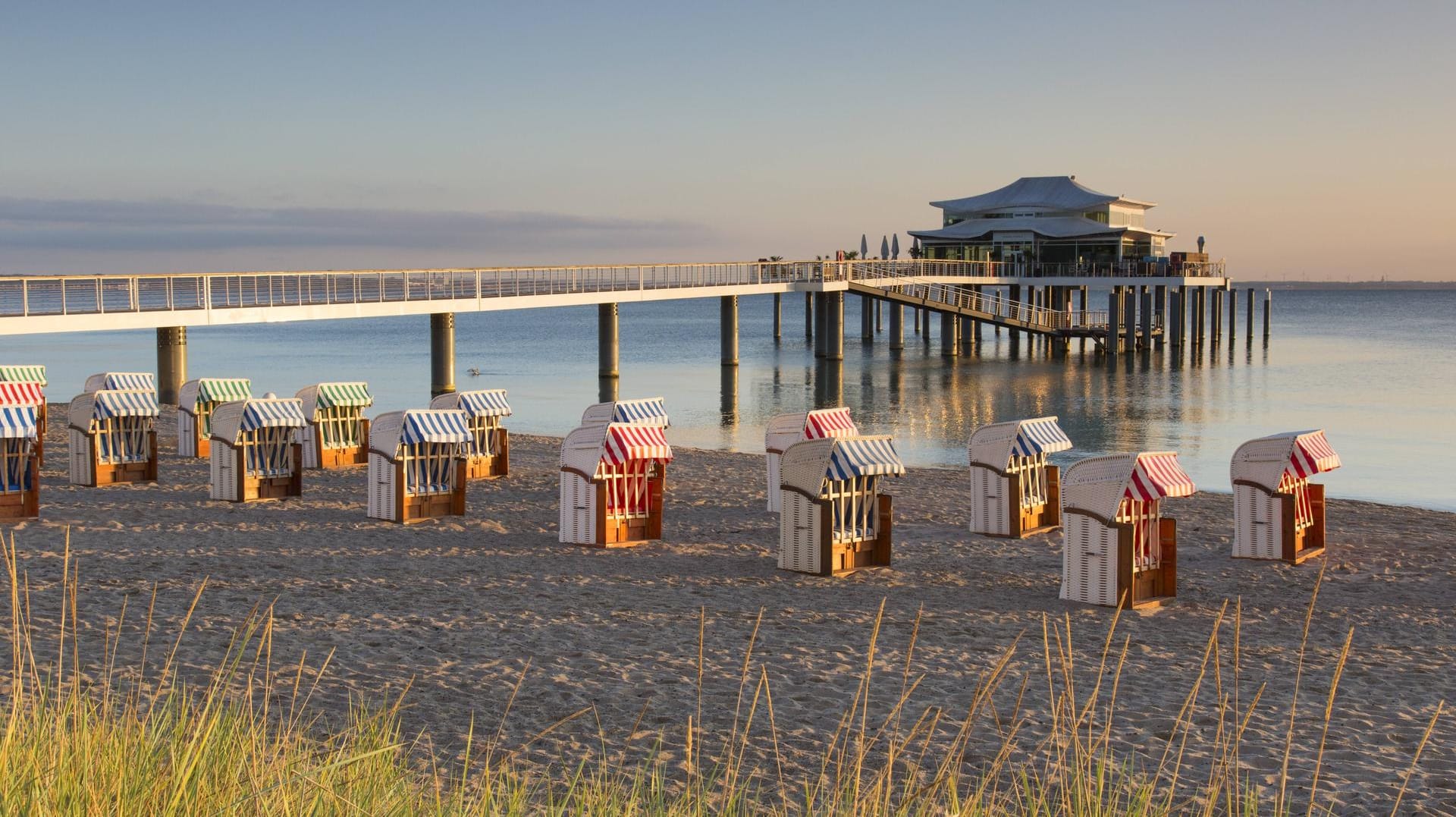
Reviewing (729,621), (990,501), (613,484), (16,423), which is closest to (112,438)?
(16,423)

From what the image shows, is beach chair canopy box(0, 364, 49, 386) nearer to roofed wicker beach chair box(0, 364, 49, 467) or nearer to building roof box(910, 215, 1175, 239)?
roofed wicker beach chair box(0, 364, 49, 467)

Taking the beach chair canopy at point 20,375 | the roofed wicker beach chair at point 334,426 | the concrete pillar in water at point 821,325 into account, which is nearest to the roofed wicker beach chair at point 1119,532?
the roofed wicker beach chair at point 334,426

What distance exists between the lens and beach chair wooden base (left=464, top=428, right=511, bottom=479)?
1628 centimetres

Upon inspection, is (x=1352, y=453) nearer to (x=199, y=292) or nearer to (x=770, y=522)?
(x=770, y=522)

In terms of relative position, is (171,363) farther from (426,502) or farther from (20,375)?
(426,502)

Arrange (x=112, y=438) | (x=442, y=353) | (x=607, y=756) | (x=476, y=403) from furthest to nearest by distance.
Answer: (x=442, y=353)
(x=476, y=403)
(x=112, y=438)
(x=607, y=756)

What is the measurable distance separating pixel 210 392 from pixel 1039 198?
A: 4889 cm

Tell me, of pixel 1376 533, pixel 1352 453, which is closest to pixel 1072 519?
pixel 1376 533

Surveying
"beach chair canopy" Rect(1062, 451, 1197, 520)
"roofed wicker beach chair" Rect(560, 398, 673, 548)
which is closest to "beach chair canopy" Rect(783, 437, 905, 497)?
"beach chair canopy" Rect(1062, 451, 1197, 520)

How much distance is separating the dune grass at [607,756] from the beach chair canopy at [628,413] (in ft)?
19.8

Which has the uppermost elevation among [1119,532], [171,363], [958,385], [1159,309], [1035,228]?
[1035,228]

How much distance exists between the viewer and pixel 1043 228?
191ft

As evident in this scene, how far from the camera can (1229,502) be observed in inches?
609

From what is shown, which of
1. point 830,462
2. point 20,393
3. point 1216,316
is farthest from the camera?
point 1216,316
